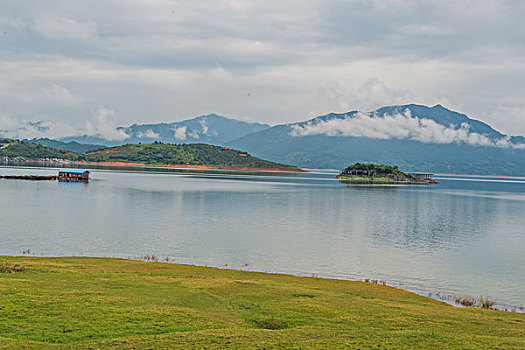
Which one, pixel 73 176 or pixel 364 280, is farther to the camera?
pixel 73 176

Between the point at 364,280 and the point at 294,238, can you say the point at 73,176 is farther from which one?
the point at 364,280

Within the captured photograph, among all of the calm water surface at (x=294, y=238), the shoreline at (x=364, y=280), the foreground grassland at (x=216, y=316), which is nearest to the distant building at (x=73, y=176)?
the calm water surface at (x=294, y=238)

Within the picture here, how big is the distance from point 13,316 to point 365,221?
66.0 meters

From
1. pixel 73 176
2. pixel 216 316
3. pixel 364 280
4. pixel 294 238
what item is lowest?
pixel 364 280

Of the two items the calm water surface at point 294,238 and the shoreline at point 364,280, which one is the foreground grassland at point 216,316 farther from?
the calm water surface at point 294,238

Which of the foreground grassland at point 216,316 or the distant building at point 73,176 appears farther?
the distant building at point 73,176

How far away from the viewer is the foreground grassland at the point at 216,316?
59.0ft

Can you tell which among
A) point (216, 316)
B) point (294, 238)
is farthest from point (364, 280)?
point (294, 238)

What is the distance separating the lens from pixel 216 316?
21.9 m

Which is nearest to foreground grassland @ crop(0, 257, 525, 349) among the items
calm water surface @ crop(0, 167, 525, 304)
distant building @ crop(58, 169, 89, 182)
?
calm water surface @ crop(0, 167, 525, 304)

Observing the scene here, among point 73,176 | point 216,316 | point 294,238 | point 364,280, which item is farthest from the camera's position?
point 73,176

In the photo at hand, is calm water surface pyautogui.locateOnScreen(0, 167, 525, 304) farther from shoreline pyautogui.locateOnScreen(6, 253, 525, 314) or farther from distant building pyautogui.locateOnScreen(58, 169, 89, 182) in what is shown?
distant building pyautogui.locateOnScreen(58, 169, 89, 182)

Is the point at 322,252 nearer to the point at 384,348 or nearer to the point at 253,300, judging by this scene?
the point at 253,300

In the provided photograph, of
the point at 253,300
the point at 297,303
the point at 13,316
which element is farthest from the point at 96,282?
the point at 297,303
